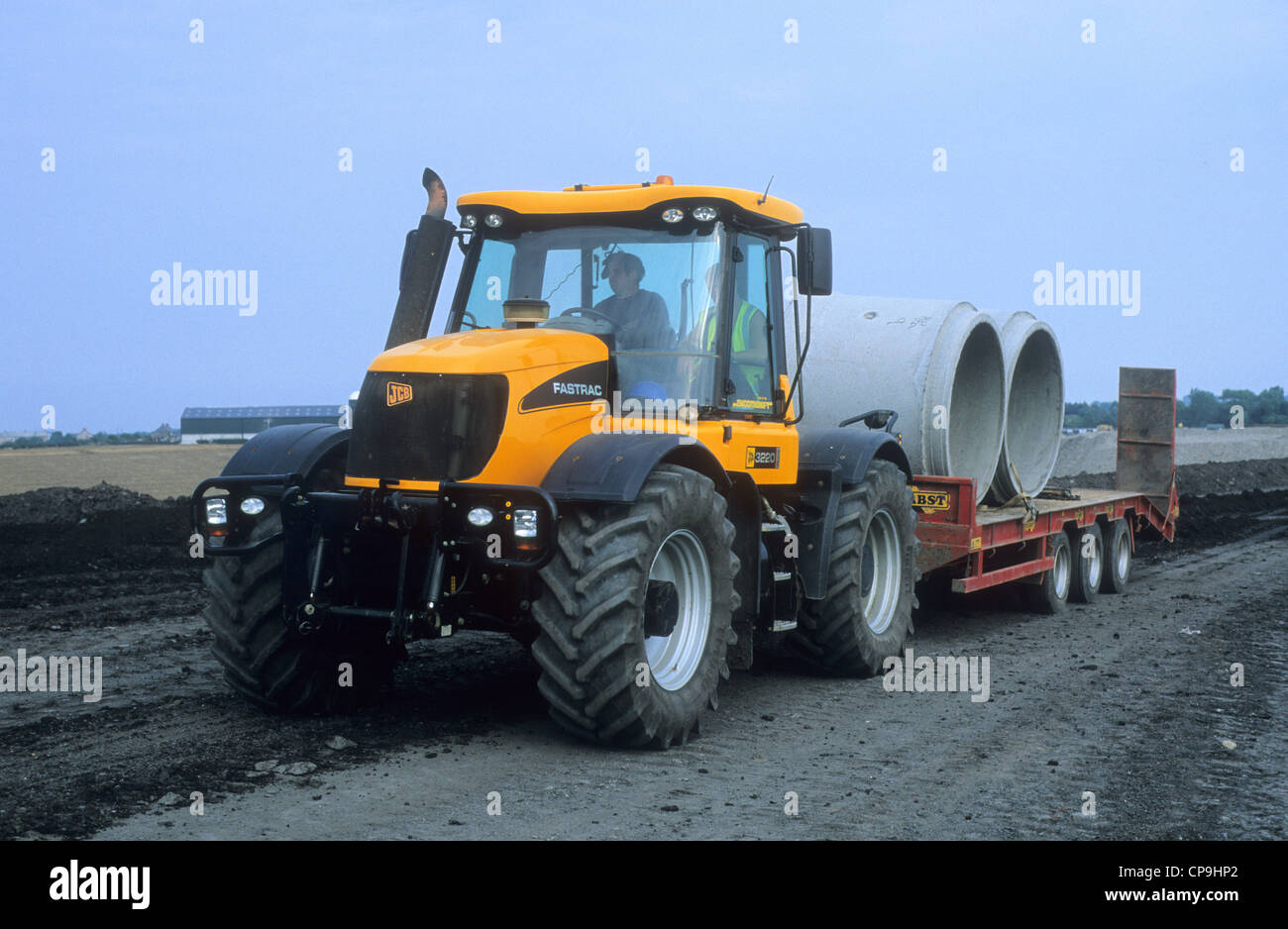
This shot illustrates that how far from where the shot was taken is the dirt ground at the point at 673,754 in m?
5.00

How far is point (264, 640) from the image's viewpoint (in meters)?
6.37

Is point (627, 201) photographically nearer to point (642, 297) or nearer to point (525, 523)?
point (642, 297)

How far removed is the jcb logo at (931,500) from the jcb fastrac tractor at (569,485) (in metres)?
2.50

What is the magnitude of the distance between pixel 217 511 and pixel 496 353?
1.67 meters

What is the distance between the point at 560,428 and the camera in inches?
251

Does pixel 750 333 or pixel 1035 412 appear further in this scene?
pixel 1035 412

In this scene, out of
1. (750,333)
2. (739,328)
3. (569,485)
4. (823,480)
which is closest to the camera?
(569,485)

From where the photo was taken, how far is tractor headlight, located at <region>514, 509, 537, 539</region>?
18.8 ft

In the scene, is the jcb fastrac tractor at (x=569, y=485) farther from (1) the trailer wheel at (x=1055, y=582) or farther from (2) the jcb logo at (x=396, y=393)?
(1) the trailer wheel at (x=1055, y=582)

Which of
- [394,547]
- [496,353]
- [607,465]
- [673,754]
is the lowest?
[673,754]

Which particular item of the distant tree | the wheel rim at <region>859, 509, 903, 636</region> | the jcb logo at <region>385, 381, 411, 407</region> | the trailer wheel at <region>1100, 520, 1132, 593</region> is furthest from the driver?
the distant tree

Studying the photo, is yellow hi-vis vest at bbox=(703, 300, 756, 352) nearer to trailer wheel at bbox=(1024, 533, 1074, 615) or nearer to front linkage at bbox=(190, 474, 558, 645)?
front linkage at bbox=(190, 474, 558, 645)

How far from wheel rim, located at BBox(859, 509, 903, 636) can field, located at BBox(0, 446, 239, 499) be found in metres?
12.3

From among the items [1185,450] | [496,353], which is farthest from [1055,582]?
[1185,450]
